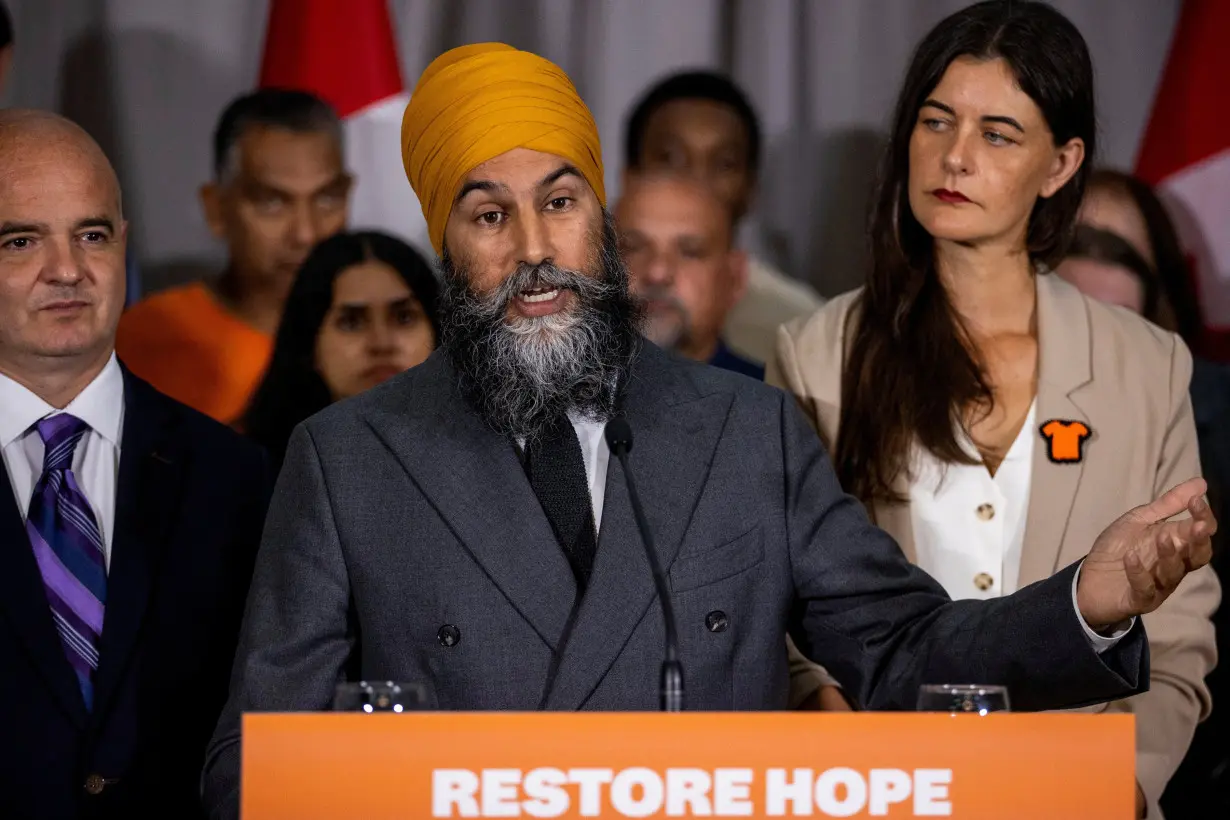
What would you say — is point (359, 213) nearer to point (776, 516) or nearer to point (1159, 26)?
point (1159, 26)

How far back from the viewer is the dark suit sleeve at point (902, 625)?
7.38 ft

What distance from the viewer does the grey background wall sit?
5.15m

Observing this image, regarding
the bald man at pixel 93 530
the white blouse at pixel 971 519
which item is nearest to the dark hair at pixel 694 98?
the white blouse at pixel 971 519

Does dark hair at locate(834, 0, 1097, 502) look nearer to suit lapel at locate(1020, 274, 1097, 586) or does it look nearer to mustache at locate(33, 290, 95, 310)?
suit lapel at locate(1020, 274, 1097, 586)

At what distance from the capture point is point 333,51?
5.09m

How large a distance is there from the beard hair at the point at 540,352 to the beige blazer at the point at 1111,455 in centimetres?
64

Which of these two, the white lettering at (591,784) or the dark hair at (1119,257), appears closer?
the white lettering at (591,784)

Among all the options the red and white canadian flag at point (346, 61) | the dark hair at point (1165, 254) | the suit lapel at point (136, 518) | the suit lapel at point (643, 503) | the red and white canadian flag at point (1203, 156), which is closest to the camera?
the suit lapel at point (643, 503)

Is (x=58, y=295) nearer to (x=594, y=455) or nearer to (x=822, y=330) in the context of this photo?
(x=594, y=455)

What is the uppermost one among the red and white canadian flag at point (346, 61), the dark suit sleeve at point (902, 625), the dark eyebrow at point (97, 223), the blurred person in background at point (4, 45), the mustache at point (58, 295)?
the red and white canadian flag at point (346, 61)

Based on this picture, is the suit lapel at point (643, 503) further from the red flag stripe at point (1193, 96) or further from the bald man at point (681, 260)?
the red flag stripe at point (1193, 96)

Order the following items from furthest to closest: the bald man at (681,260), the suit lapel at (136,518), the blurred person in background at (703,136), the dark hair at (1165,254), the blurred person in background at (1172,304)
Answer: the blurred person in background at (703,136) → the dark hair at (1165,254) → the bald man at (681,260) → the blurred person in background at (1172,304) → the suit lapel at (136,518)

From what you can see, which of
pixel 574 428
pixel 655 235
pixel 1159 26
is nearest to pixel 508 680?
pixel 574 428

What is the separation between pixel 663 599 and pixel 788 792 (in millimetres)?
325
